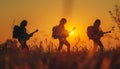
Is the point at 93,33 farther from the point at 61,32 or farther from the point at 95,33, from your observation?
the point at 61,32

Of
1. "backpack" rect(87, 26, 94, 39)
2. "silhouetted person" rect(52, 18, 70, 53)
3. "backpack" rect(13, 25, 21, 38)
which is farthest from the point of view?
"backpack" rect(87, 26, 94, 39)

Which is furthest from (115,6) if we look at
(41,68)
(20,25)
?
(41,68)

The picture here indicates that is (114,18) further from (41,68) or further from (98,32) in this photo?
(41,68)

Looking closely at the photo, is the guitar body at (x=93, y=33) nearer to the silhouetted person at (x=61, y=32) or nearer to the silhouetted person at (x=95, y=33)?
the silhouetted person at (x=95, y=33)

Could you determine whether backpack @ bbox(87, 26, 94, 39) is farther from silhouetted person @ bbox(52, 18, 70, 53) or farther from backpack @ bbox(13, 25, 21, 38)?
backpack @ bbox(13, 25, 21, 38)

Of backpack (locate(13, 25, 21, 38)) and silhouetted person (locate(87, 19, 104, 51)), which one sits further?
silhouetted person (locate(87, 19, 104, 51))

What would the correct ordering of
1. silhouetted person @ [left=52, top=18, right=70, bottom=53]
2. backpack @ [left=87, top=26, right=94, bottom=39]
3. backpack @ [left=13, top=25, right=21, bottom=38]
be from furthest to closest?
backpack @ [left=87, top=26, right=94, bottom=39] < silhouetted person @ [left=52, top=18, right=70, bottom=53] < backpack @ [left=13, top=25, right=21, bottom=38]

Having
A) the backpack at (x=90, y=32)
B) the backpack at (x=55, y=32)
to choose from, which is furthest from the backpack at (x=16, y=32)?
A: the backpack at (x=90, y=32)

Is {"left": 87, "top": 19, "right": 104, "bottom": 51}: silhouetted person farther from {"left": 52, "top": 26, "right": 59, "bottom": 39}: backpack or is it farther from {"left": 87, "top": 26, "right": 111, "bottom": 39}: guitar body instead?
{"left": 52, "top": 26, "right": 59, "bottom": 39}: backpack

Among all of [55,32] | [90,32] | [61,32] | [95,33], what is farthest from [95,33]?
[55,32]

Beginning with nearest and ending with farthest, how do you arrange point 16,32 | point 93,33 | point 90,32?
point 16,32, point 93,33, point 90,32

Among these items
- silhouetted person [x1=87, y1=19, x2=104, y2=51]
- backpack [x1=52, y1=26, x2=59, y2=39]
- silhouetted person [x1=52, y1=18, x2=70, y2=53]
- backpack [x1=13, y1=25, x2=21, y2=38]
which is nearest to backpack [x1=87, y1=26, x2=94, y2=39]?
silhouetted person [x1=87, y1=19, x2=104, y2=51]

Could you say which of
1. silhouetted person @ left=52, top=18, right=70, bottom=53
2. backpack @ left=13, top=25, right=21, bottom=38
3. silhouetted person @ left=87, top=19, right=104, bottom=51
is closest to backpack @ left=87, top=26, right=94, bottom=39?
silhouetted person @ left=87, top=19, right=104, bottom=51

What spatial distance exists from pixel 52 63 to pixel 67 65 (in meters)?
0.81
